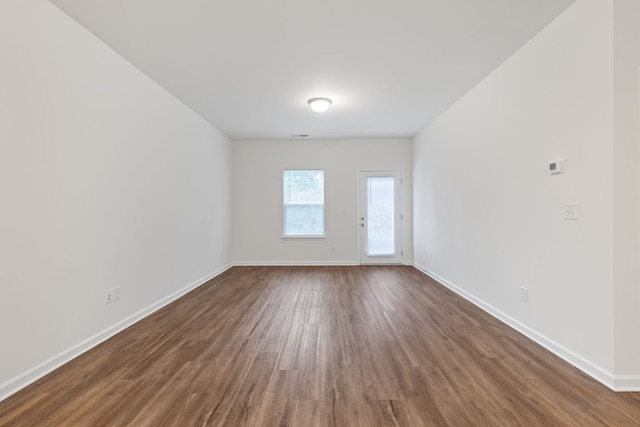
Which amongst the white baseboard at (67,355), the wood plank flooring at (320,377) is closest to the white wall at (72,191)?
the white baseboard at (67,355)

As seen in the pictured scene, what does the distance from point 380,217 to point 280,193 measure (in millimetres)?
2244

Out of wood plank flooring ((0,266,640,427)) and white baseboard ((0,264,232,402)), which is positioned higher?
white baseboard ((0,264,232,402))

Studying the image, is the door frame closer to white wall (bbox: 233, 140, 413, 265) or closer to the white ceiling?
white wall (bbox: 233, 140, 413, 265)

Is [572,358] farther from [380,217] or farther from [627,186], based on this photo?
[380,217]

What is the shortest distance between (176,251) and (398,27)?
3702 millimetres

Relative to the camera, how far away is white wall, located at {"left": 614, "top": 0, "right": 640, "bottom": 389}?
196cm

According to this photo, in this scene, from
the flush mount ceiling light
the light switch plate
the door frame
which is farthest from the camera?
the door frame

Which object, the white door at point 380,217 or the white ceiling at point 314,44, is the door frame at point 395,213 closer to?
the white door at point 380,217

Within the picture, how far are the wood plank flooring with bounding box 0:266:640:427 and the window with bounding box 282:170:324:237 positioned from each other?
3.31 metres

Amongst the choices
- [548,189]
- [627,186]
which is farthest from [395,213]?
[627,186]

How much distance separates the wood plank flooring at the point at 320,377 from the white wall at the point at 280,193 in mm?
3170

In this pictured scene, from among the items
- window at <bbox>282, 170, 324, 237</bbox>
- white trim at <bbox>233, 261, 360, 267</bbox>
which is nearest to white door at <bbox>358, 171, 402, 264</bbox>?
white trim at <bbox>233, 261, 360, 267</bbox>

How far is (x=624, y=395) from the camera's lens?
1.89 m

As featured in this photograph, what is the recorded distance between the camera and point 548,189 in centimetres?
255
